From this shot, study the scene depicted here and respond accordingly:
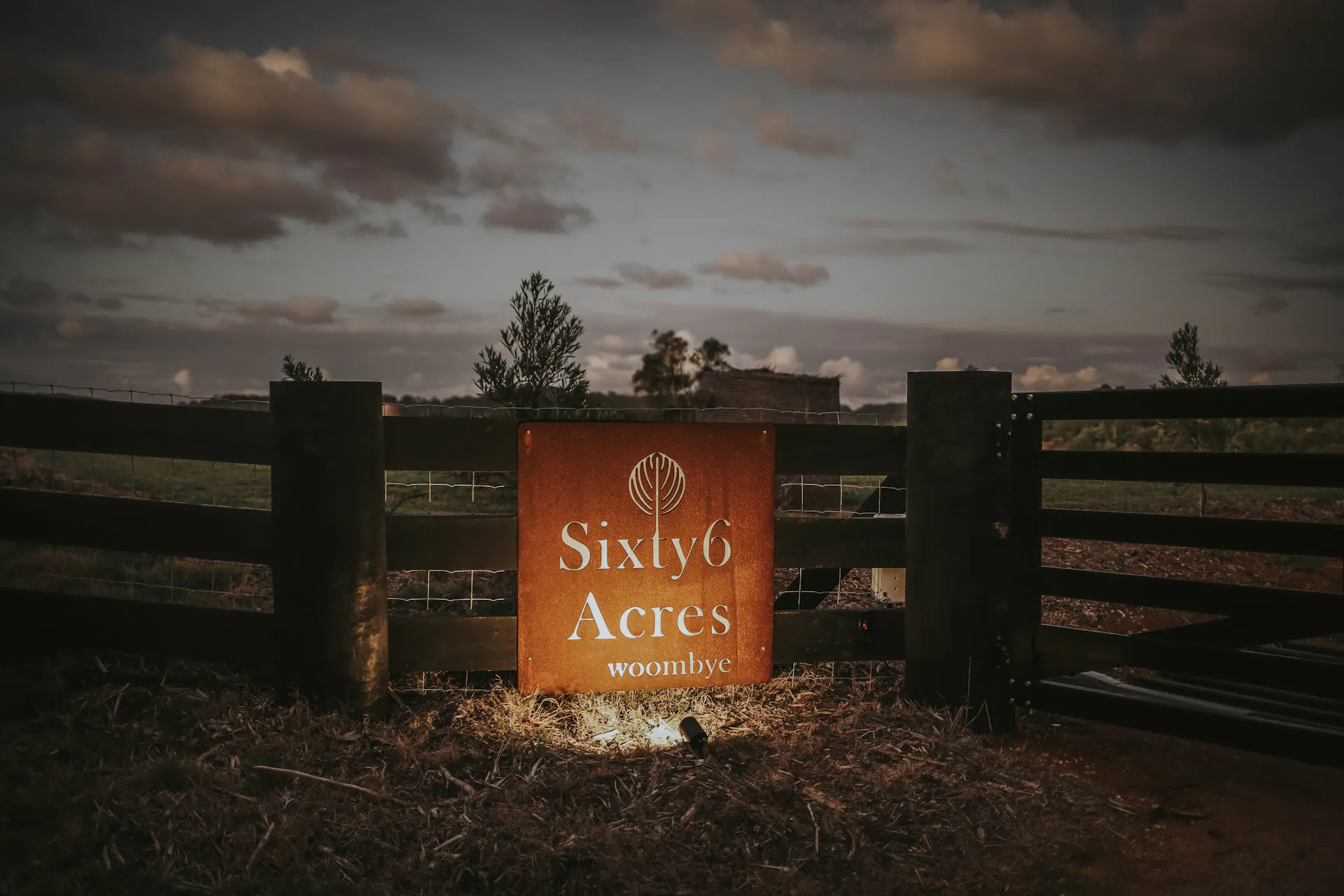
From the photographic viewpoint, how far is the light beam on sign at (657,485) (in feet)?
14.3

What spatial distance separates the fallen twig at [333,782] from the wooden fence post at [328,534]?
54 centimetres

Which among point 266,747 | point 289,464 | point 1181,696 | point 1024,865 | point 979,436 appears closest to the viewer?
point 1024,865

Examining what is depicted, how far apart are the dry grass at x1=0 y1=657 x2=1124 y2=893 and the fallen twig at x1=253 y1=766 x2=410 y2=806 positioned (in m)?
0.01

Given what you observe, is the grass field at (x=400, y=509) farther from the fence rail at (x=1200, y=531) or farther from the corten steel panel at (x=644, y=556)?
the fence rail at (x=1200, y=531)

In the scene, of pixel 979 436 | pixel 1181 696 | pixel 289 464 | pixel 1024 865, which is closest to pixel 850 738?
pixel 1024 865

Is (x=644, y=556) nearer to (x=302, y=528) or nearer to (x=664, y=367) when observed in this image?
(x=302, y=528)

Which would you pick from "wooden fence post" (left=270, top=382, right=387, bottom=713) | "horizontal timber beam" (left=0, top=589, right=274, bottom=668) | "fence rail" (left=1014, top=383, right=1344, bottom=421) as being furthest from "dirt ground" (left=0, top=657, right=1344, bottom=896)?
"fence rail" (left=1014, top=383, right=1344, bottom=421)

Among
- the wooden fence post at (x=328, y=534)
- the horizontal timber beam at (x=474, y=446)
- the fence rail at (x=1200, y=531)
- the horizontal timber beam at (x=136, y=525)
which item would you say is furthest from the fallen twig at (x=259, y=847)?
the fence rail at (x=1200, y=531)

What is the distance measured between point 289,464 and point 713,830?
2727 mm

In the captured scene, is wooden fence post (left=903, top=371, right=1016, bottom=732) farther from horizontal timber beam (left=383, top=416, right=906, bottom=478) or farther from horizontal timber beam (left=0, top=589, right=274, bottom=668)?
horizontal timber beam (left=0, top=589, right=274, bottom=668)

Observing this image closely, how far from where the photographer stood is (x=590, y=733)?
4203 mm

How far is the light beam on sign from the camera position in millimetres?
4371

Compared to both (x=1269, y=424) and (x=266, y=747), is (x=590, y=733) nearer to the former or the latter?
(x=266, y=747)

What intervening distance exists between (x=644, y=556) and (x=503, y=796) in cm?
141
